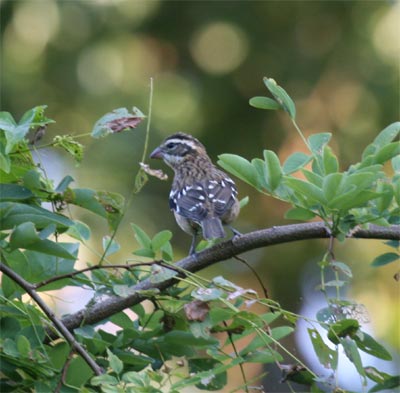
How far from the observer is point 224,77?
31.6 ft

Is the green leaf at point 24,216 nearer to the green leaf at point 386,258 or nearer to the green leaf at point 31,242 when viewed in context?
→ the green leaf at point 31,242

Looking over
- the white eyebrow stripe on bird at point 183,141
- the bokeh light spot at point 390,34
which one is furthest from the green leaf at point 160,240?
the bokeh light spot at point 390,34

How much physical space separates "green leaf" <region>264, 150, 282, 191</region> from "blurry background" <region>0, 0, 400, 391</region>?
18.7ft

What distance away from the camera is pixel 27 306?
8.68 ft

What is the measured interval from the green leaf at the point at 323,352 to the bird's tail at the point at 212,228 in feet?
4.18

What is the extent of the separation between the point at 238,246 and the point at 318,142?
0.47 meters

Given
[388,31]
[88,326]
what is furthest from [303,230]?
[388,31]

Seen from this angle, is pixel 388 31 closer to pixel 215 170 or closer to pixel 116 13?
pixel 116 13

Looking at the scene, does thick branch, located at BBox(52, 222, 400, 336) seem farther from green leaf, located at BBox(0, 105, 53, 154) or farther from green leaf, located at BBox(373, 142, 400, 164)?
green leaf, located at BBox(0, 105, 53, 154)

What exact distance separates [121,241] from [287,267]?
258cm

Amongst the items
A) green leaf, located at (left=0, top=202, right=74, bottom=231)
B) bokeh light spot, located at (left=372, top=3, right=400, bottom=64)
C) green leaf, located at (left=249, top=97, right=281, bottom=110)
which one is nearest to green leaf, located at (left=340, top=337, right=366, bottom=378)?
green leaf, located at (left=249, top=97, right=281, bottom=110)

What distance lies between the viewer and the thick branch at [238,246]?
9.00ft

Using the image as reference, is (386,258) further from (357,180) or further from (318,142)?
(357,180)

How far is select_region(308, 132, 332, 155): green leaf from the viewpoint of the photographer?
288 centimetres
